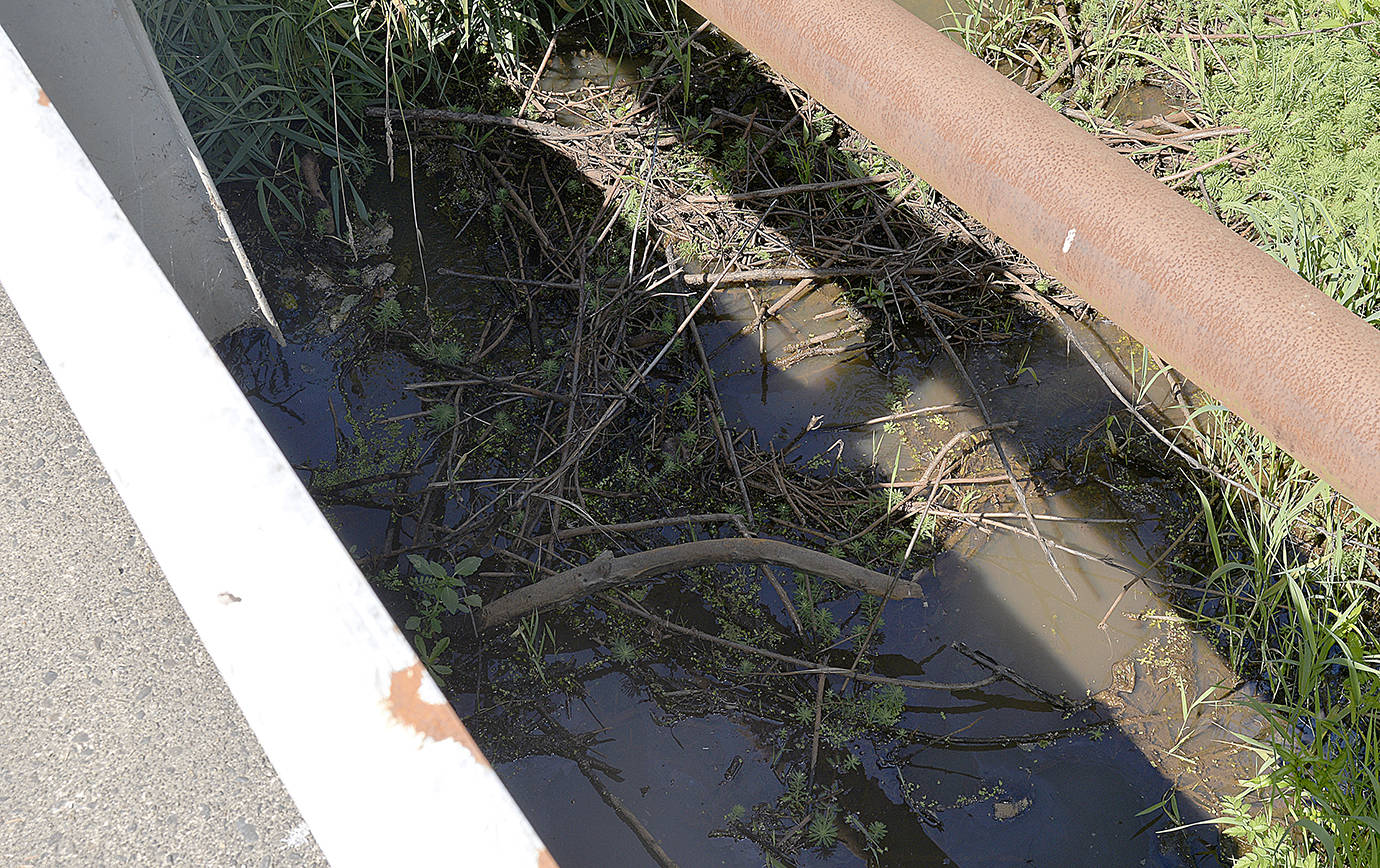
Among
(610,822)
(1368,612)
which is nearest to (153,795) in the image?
(610,822)

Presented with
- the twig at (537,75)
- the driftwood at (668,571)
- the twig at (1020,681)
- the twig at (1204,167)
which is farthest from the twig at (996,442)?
the twig at (537,75)

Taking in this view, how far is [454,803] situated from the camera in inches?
30.8

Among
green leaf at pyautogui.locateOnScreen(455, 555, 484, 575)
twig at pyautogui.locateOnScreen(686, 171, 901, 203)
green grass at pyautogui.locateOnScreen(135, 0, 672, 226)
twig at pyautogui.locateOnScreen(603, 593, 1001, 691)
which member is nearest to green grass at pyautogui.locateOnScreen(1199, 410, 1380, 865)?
twig at pyautogui.locateOnScreen(603, 593, 1001, 691)

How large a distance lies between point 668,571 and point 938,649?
710 millimetres

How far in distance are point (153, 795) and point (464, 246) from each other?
2093mm

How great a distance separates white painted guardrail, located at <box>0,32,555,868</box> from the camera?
0.80 m

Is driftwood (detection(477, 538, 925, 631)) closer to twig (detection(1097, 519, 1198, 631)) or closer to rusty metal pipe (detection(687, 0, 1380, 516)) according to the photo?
twig (detection(1097, 519, 1198, 631))

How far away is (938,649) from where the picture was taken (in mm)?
2297

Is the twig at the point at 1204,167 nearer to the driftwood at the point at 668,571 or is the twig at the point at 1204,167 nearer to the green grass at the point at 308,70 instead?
the driftwood at the point at 668,571

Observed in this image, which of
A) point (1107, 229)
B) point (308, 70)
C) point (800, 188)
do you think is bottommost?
point (800, 188)

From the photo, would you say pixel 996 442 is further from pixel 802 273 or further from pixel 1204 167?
pixel 1204 167

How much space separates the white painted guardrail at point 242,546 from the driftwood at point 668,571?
1.26 m

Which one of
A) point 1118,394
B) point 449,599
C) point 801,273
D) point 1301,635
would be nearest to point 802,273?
point 801,273

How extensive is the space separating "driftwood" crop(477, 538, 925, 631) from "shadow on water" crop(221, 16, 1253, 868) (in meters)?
0.12
